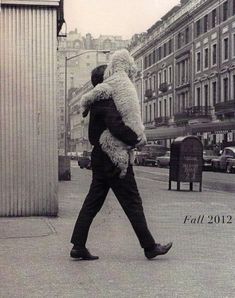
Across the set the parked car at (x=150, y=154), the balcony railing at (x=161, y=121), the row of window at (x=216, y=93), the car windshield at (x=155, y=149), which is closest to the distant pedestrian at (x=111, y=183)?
the parked car at (x=150, y=154)

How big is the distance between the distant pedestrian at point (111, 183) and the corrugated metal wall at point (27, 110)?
278 centimetres

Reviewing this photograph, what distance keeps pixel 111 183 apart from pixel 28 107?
3.05 m

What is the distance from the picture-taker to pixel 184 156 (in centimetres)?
1536

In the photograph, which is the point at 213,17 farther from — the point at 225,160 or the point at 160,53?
the point at 225,160

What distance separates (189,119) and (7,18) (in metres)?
40.6

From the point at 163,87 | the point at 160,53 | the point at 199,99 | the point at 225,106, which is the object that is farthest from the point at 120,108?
the point at 163,87

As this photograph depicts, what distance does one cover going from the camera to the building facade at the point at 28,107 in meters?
8.38

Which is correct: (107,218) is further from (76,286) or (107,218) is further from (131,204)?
(76,286)

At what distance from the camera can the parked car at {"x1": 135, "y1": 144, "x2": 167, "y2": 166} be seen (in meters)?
41.9

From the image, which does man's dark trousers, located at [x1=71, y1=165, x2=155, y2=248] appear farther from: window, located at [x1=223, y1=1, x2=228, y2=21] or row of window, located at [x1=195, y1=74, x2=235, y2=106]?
window, located at [x1=223, y1=1, x2=228, y2=21]

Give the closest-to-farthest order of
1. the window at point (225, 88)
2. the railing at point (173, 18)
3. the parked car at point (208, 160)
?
the parked car at point (208, 160) < the window at point (225, 88) < the railing at point (173, 18)

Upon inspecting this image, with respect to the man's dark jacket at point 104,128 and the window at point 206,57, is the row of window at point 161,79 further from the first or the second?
the man's dark jacket at point 104,128

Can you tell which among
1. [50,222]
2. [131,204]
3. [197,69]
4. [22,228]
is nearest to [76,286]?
[131,204]

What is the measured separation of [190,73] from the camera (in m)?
53.4
